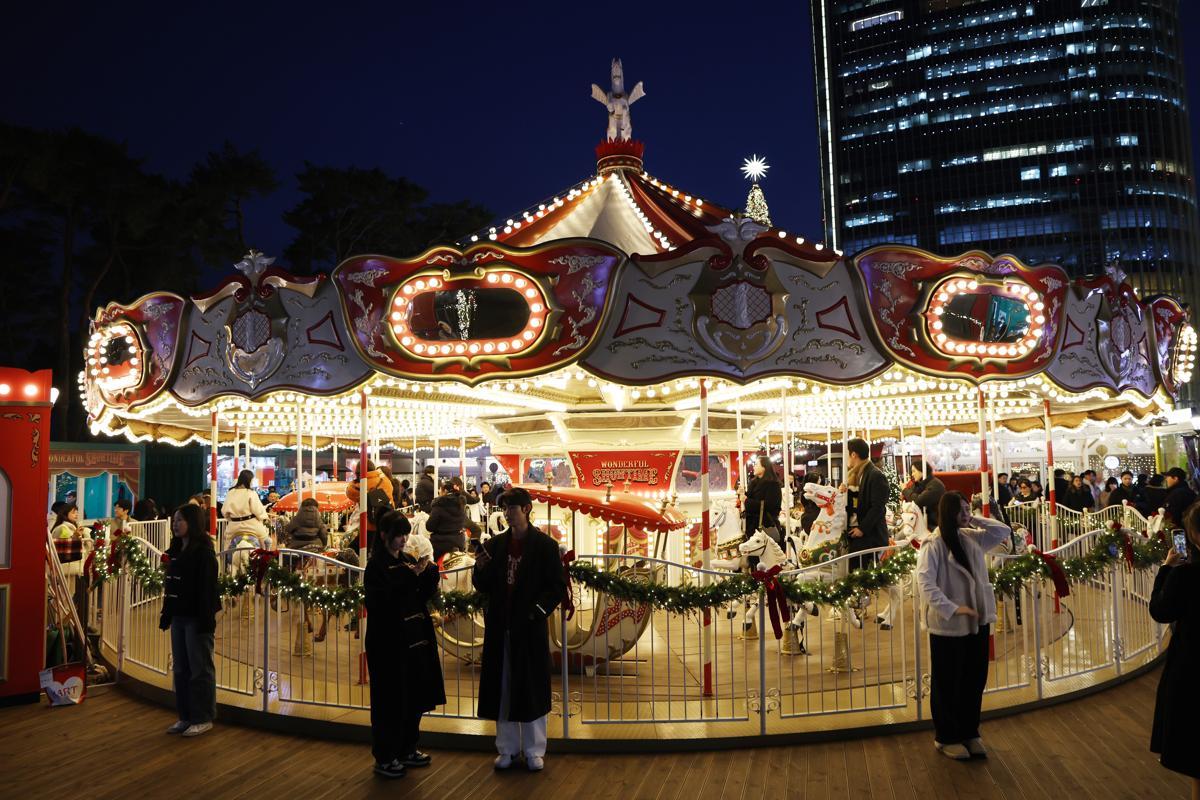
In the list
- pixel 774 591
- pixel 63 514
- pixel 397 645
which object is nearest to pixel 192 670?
pixel 397 645

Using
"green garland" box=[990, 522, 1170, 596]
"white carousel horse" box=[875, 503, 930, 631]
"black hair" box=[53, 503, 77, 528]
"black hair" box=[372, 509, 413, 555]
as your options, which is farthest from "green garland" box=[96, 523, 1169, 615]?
"black hair" box=[53, 503, 77, 528]

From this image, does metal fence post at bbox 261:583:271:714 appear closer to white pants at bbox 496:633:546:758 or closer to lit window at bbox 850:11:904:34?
white pants at bbox 496:633:546:758

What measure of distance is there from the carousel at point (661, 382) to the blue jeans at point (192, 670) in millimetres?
340

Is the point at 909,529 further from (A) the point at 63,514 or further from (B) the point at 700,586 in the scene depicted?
(A) the point at 63,514

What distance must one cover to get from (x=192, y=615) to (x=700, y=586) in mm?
3112

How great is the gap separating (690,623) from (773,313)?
335 cm

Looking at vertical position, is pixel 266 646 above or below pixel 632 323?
below

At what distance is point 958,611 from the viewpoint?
4594mm

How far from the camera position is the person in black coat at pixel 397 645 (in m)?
4.59

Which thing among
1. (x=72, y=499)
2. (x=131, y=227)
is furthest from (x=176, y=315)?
(x=131, y=227)

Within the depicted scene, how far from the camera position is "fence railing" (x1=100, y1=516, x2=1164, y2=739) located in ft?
17.6

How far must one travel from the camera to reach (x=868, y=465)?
24.0 ft

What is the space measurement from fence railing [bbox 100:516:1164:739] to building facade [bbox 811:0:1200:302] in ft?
220

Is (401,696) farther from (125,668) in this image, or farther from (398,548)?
(125,668)
